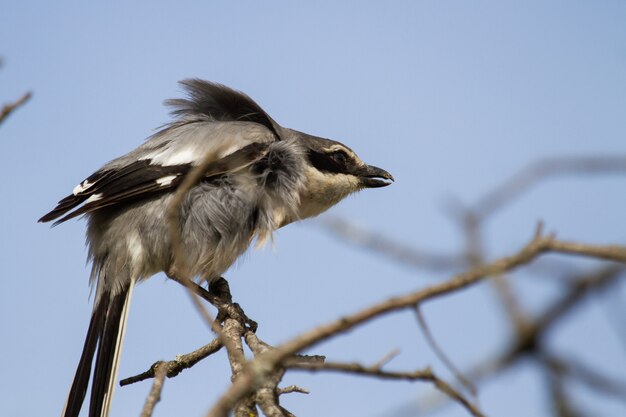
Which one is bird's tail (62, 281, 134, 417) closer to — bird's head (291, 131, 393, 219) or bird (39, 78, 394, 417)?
bird (39, 78, 394, 417)

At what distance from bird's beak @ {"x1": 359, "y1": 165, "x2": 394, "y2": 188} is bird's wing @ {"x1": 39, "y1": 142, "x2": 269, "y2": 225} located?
1.36 m

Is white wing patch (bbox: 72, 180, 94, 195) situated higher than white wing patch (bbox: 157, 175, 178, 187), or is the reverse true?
white wing patch (bbox: 72, 180, 94, 195)

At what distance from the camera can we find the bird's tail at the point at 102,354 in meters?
4.09

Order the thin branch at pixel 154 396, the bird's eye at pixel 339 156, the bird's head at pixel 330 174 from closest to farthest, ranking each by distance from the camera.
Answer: the thin branch at pixel 154 396
the bird's head at pixel 330 174
the bird's eye at pixel 339 156

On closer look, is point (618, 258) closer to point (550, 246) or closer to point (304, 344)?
point (550, 246)

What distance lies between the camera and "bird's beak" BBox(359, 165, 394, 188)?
590 cm

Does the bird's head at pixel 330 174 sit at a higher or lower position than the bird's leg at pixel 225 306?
higher

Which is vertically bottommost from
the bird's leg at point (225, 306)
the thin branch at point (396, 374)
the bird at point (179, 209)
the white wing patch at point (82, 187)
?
the thin branch at point (396, 374)

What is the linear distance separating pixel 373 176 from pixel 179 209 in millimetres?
1840

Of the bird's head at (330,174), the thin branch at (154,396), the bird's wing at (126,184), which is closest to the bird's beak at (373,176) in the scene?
the bird's head at (330,174)

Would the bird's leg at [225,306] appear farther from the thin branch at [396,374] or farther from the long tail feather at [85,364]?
the thin branch at [396,374]

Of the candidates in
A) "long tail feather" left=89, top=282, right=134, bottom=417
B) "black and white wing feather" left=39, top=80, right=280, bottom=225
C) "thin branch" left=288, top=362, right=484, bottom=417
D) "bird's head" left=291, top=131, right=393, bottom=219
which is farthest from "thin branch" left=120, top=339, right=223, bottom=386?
"thin branch" left=288, top=362, right=484, bottom=417

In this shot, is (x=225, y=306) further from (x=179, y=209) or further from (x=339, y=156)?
(x=339, y=156)

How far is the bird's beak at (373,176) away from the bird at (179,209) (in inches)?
26.5
